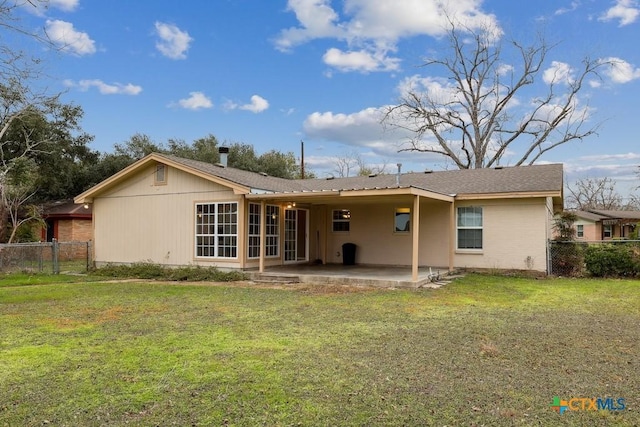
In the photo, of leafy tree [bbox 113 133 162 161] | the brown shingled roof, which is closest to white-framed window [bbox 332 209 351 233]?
the brown shingled roof

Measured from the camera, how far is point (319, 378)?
4.08 metres

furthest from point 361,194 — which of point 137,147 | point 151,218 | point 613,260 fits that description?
point 137,147

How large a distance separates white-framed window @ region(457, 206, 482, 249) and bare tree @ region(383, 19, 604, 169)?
1698 centimetres

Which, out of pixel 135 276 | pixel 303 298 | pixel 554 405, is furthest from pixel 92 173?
pixel 554 405

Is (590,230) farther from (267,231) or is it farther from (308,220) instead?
(267,231)

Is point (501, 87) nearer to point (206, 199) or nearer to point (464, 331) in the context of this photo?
point (206, 199)

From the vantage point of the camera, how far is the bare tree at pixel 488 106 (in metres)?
27.3

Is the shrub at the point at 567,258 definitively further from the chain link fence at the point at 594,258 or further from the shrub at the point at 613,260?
the shrub at the point at 613,260

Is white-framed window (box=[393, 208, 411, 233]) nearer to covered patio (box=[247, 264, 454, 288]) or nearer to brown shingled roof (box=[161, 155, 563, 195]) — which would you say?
brown shingled roof (box=[161, 155, 563, 195])

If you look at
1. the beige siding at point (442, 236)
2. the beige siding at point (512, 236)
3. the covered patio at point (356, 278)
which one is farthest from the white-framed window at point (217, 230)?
the beige siding at point (512, 236)

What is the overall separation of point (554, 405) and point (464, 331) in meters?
2.46

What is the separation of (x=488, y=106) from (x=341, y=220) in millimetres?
18481

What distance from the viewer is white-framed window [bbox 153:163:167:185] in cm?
1370

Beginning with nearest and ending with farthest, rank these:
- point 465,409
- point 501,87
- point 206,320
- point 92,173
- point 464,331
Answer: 1. point 465,409
2. point 464,331
3. point 206,320
4. point 92,173
5. point 501,87
